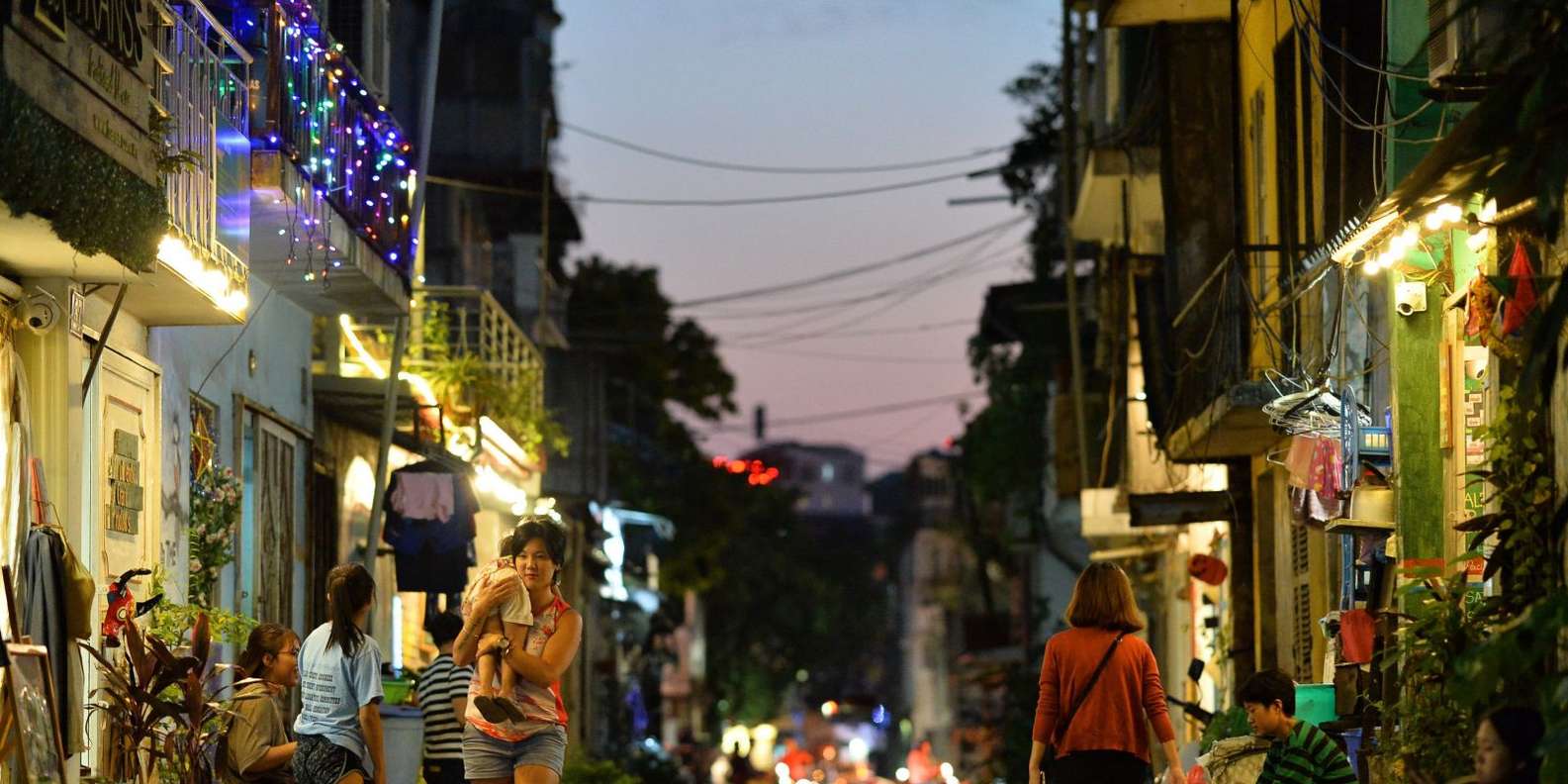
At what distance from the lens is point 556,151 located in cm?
4022

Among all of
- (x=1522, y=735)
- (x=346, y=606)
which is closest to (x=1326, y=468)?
(x=346, y=606)

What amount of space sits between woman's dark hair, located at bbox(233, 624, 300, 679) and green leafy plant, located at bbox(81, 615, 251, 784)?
219 millimetres

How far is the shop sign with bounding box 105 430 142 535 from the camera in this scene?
13.0 meters

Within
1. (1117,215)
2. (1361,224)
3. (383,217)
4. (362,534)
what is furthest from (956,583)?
(1361,224)

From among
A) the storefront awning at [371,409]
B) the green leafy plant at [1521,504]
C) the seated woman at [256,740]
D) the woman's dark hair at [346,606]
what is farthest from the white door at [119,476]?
the green leafy plant at [1521,504]

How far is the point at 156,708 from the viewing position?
1166 cm

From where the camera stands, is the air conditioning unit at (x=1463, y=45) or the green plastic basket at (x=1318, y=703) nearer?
the air conditioning unit at (x=1463, y=45)

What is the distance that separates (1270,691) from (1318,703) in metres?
2.20

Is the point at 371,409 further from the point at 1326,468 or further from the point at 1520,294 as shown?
the point at 1520,294

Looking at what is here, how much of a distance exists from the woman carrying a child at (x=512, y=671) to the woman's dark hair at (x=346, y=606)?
102 centimetres

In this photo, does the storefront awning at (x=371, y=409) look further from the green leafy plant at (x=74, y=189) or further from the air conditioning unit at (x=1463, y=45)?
the air conditioning unit at (x=1463, y=45)

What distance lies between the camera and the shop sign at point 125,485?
13031 mm

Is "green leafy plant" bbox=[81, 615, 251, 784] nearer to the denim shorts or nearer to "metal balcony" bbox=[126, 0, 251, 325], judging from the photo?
the denim shorts

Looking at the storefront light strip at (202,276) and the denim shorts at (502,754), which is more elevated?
the storefront light strip at (202,276)
